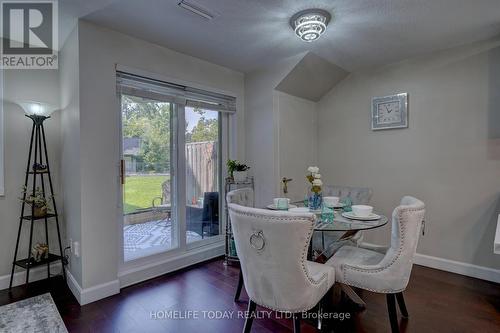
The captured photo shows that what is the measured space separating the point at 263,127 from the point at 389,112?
1.57 metres

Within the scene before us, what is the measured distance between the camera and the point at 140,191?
286 centimetres

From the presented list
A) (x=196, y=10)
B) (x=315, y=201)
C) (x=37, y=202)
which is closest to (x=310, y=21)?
(x=196, y=10)

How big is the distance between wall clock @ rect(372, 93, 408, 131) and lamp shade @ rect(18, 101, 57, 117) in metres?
3.67

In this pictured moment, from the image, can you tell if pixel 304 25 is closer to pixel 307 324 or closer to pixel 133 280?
pixel 307 324

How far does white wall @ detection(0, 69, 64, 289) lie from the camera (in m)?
2.64

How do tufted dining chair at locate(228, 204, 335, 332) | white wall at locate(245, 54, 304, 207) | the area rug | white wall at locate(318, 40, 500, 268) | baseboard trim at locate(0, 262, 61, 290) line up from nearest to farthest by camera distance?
tufted dining chair at locate(228, 204, 335, 332), the area rug, baseboard trim at locate(0, 262, 61, 290), white wall at locate(318, 40, 500, 268), white wall at locate(245, 54, 304, 207)

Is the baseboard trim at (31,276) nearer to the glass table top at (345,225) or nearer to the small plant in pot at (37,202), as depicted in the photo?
the small plant in pot at (37,202)

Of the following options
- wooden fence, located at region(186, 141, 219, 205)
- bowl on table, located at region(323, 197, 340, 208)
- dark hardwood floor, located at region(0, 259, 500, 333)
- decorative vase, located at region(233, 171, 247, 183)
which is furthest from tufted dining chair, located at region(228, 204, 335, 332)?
wooden fence, located at region(186, 141, 219, 205)

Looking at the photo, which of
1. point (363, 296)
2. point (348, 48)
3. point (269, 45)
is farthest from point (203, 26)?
point (363, 296)

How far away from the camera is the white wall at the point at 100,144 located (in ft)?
7.67

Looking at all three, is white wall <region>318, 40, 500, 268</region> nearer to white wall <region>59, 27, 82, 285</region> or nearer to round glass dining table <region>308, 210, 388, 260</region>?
round glass dining table <region>308, 210, 388, 260</region>

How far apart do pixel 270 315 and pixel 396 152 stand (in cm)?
243

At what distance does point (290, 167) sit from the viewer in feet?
11.6

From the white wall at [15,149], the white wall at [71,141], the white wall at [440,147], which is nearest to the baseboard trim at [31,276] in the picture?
the white wall at [15,149]
